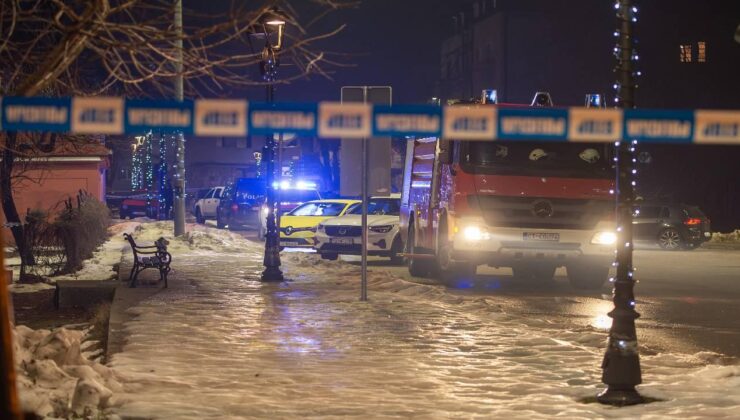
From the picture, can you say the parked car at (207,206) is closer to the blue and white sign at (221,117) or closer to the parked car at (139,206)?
the parked car at (139,206)

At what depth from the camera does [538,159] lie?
64.0 ft

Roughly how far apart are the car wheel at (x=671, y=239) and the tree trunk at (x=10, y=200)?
19884 millimetres

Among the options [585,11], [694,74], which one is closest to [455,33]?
[585,11]

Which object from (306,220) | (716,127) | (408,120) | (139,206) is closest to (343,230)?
(306,220)

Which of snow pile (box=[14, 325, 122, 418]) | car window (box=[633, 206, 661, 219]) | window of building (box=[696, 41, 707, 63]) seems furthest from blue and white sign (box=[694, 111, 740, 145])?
window of building (box=[696, 41, 707, 63])

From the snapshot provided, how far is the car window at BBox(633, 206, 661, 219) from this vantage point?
34.8 m

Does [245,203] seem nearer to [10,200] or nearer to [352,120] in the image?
[10,200]

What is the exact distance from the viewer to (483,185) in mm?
19328

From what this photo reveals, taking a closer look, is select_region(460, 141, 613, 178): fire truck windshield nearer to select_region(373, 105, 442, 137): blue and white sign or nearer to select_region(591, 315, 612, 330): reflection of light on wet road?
select_region(591, 315, 612, 330): reflection of light on wet road

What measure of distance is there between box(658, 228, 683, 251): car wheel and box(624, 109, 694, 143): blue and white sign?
82.9 ft

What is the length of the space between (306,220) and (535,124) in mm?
19579

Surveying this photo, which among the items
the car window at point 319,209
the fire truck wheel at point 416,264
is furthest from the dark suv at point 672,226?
the fire truck wheel at point 416,264

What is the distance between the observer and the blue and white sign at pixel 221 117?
9.91 meters

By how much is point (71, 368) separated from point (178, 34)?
2887mm
